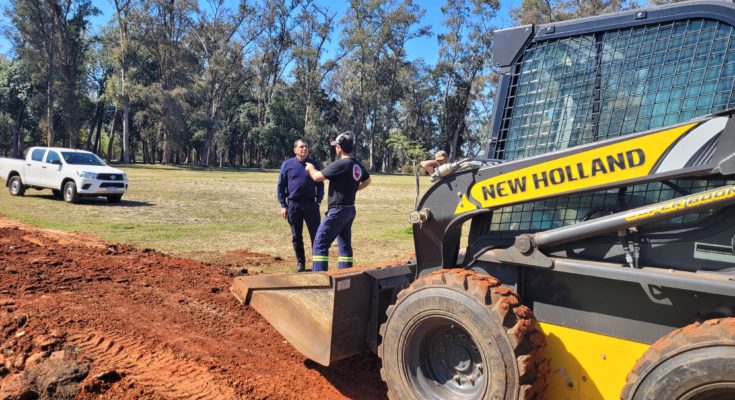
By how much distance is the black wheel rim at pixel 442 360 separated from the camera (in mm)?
3043

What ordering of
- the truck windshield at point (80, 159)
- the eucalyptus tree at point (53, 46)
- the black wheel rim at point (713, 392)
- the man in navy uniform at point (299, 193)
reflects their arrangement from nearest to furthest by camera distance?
the black wheel rim at point (713, 392) < the man in navy uniform at point (299, 193) < the truck windshield at point (80, 159) < the eucalyptus tree at point (53, 46)

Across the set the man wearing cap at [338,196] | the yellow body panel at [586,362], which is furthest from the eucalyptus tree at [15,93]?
the yellow body panel at [586,362]

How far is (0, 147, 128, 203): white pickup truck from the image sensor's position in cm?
1557

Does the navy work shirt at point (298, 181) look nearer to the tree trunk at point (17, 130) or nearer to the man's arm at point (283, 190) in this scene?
the man's arm at point (283, 190)

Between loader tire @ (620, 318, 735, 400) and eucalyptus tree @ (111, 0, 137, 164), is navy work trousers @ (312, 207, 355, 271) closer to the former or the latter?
loader tire @ (620, 318, 735, 400)

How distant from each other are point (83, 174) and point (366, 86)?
4608cm

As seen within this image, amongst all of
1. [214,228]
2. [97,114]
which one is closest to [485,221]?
[214,228]

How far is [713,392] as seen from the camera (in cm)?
211

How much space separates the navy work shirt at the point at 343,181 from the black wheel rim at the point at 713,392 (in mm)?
3930

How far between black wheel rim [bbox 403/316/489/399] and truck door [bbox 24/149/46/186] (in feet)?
56.1

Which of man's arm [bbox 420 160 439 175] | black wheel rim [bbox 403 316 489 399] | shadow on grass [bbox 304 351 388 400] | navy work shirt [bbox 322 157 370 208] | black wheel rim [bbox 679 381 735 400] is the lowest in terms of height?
shadow on grass [bbox 304 351 388 400]

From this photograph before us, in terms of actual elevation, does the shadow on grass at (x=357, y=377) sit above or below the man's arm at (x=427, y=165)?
below

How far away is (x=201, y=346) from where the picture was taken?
4.40 meters

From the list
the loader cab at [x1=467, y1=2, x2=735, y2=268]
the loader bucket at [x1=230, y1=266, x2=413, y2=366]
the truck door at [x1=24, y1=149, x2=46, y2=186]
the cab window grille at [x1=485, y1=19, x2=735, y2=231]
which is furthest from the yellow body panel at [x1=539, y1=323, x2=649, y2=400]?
the truck door at [x1=24, y1=149, x2=46, y2=186]
